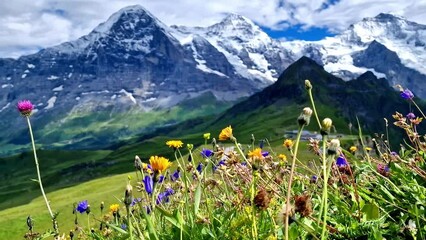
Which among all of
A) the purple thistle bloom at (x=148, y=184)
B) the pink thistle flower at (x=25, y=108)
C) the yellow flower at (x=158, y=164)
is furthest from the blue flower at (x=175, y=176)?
the yellow flower at (x=158, y=164)

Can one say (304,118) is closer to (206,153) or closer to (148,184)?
(148,184)

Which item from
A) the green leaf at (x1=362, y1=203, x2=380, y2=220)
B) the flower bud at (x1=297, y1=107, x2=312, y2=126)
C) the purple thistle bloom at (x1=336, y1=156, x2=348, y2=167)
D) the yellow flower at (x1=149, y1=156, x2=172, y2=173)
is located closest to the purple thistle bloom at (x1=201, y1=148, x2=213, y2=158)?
the purple thistle bloom at (x1=336, y1=156, x2=348, y2=167)

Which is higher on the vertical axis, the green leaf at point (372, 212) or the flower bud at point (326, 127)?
the flower bud at point (326, 127)

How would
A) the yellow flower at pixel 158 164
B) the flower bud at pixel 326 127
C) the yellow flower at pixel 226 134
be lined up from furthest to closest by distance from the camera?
the yellow flower at pixel 226 134, the yellow flower at pixel 158 164, the flower bud at pixel 326 127

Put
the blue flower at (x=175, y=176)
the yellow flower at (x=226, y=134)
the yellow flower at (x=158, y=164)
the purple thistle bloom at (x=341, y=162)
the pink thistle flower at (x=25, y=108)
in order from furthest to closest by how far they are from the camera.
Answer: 1. the blue flower at (x=175, y=176)
2. the pink thistle flower at (x=25, y=108)
3. the purple thistle bloom at (x=341, y=162)
4. the yellow flower at (x=226, y=134)
5. the yellow flower at (x=158, y=164)

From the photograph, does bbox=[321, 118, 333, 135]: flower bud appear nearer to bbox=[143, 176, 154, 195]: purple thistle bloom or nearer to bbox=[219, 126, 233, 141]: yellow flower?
bbox=[219, 126, 233, 141]: yellow flower

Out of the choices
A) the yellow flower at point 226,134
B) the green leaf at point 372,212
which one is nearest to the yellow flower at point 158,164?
the yellow flower at point 226,134

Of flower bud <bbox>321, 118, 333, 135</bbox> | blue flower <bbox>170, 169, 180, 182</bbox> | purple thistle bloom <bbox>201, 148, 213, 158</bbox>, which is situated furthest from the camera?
blue flower <bbox>170, 169, 180, 182</bbox>

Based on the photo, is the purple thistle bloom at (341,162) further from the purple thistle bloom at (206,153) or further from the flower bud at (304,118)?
the flower bud at (304,118)

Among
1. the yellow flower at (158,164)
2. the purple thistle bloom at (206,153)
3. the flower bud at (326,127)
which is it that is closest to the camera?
the flower bud at (326,127)

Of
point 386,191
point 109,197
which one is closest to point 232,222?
point 386,191

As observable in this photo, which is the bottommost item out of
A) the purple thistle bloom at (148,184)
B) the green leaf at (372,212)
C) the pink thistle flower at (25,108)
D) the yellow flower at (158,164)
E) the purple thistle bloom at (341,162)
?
the green leaf at (372,212)

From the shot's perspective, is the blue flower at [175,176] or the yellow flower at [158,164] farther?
the blue flower at [175,176]

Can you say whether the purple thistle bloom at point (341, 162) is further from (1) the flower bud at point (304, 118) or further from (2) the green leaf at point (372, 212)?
(1) the flower bud at point (304, 118)
